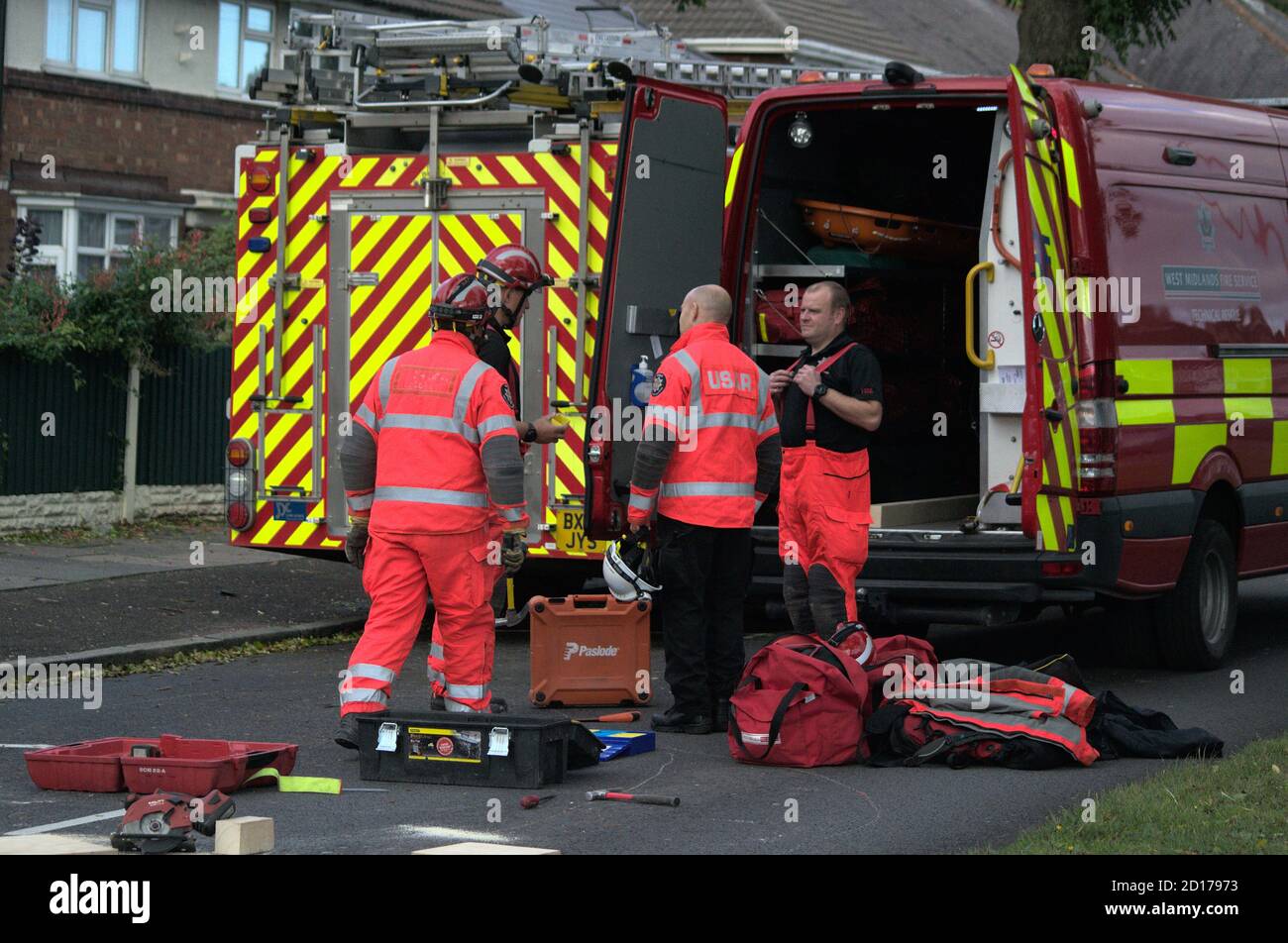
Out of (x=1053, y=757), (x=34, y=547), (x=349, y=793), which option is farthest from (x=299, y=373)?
(x=1053, y=757)

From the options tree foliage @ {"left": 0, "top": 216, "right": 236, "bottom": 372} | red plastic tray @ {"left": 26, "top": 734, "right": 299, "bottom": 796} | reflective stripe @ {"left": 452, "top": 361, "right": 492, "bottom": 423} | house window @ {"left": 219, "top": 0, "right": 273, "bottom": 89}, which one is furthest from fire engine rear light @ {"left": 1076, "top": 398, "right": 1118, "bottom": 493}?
house window @ {"left": 219, "top": 0, "right": 273, "bottom": 89}

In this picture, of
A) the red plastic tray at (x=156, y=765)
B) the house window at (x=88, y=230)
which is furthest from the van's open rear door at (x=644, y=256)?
the house window at (x=88, y=230)

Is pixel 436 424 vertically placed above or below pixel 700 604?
above

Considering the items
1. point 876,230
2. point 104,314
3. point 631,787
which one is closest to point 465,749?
point 631,787

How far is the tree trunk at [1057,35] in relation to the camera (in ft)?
56.3

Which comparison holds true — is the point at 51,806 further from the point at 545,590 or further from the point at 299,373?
the point at 545,590

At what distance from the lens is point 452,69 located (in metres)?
10.9

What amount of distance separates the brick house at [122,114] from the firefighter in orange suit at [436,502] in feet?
50.8

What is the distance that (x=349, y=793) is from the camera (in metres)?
7.02

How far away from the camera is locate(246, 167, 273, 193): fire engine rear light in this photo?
1126 centimetres

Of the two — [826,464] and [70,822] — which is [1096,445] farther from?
[70,822]

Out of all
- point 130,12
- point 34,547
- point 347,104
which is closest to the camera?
point 347,104

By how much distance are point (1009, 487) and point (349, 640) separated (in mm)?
4010

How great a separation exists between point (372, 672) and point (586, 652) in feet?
5.23
